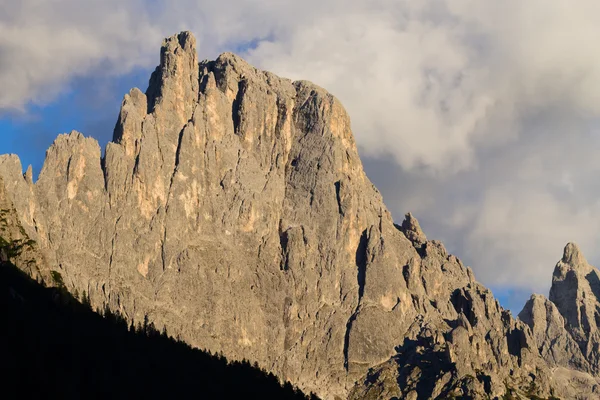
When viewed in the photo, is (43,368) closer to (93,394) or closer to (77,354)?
(93,394)

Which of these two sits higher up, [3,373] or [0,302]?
[0,302]

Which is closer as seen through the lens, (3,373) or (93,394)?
(3,373)

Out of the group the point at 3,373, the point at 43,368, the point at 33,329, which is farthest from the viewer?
the point at 33,329

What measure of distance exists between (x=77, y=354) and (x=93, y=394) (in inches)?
938

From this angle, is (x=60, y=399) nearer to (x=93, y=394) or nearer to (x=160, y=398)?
(x=93, y=394)

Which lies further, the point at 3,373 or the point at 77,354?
the point at 77,354

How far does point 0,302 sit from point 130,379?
28201 mm

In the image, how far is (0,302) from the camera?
195 metres

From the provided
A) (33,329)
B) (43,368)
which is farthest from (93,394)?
(33,329)

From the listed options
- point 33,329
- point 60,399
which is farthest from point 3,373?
point 33,329

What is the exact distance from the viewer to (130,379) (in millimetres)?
199875

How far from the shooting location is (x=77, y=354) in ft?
651

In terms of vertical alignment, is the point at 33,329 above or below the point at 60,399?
above

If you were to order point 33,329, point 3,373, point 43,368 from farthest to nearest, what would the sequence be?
point 33,329, point 43,368, point 3,373
